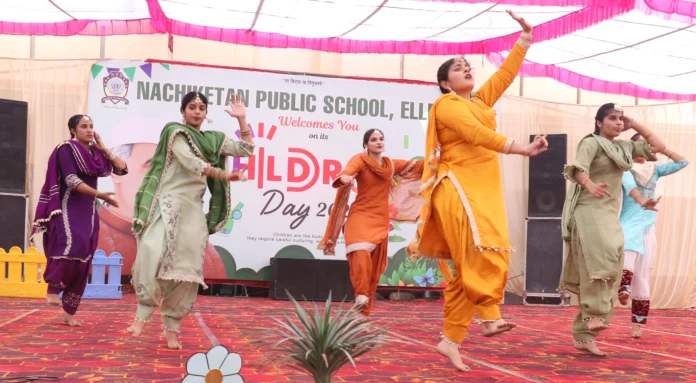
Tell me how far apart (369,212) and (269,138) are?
10.9ft

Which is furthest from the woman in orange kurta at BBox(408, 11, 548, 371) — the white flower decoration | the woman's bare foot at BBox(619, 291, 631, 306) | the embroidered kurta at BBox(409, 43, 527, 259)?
the woman's bare foot at BBox(619, 291, 631, 306)

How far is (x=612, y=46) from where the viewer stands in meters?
8.79

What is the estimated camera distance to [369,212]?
20.2 feet

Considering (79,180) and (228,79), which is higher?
(228,79)

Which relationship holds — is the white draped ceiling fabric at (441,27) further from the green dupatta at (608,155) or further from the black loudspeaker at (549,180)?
the green dupatta at (608,155)

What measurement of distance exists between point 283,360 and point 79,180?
338cm

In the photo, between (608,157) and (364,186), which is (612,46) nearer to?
(364,186)

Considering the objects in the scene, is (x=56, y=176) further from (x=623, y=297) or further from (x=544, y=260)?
(x=544, y=260)

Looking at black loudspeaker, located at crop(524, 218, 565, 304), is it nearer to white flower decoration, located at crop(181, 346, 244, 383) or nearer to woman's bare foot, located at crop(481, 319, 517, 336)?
woman's bare foot, located at crop(481, 319, 517, 336)

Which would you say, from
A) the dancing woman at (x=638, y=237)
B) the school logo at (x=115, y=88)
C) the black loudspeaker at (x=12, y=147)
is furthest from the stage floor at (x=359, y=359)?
the school logo at (x=115, y=88)

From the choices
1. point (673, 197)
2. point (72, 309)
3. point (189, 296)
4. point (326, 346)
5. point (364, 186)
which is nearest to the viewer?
point (326, 346)

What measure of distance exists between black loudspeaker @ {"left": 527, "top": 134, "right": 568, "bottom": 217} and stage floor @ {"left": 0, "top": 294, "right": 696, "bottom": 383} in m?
3.11

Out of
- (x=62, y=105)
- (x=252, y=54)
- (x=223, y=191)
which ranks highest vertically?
(x=252, y=54)

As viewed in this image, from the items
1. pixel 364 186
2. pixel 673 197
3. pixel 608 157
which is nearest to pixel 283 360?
pixel 608 157
